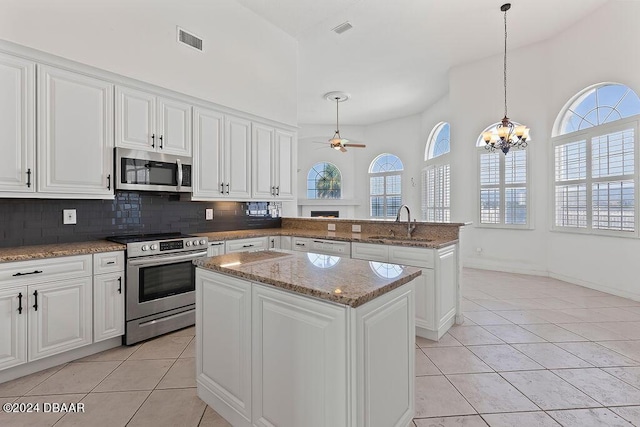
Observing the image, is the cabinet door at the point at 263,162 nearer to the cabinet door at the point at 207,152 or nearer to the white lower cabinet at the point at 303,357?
the cabinet door at the point at 207,152

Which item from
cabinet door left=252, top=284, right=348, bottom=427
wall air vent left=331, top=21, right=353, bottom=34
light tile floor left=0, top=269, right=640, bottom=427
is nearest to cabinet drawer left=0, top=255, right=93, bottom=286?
light tile floor left=0, top=269, right=640, bottom=427

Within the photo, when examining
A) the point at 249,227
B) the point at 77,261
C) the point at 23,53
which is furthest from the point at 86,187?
the point at 249,227

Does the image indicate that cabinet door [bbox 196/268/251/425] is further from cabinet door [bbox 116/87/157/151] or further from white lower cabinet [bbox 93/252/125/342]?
cabinet door [bbox 116/87/157/151]

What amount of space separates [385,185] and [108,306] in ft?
26.6

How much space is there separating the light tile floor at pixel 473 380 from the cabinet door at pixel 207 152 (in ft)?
5.10

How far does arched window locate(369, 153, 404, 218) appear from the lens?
30.5 feet

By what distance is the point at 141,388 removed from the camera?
6.86ft

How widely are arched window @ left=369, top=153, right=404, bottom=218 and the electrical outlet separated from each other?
308 inches

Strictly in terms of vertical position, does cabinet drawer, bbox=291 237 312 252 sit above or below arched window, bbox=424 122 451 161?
below

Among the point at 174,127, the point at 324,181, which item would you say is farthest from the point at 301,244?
the point at 324,181

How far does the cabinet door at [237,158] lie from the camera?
150 inches

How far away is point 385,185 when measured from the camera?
956 centimetres

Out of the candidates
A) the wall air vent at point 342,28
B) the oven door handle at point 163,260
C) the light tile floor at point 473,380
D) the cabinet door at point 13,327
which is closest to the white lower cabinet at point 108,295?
the oven door handle at point 163,260

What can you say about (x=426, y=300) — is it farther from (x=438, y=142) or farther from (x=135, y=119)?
(x=438, y=142)
